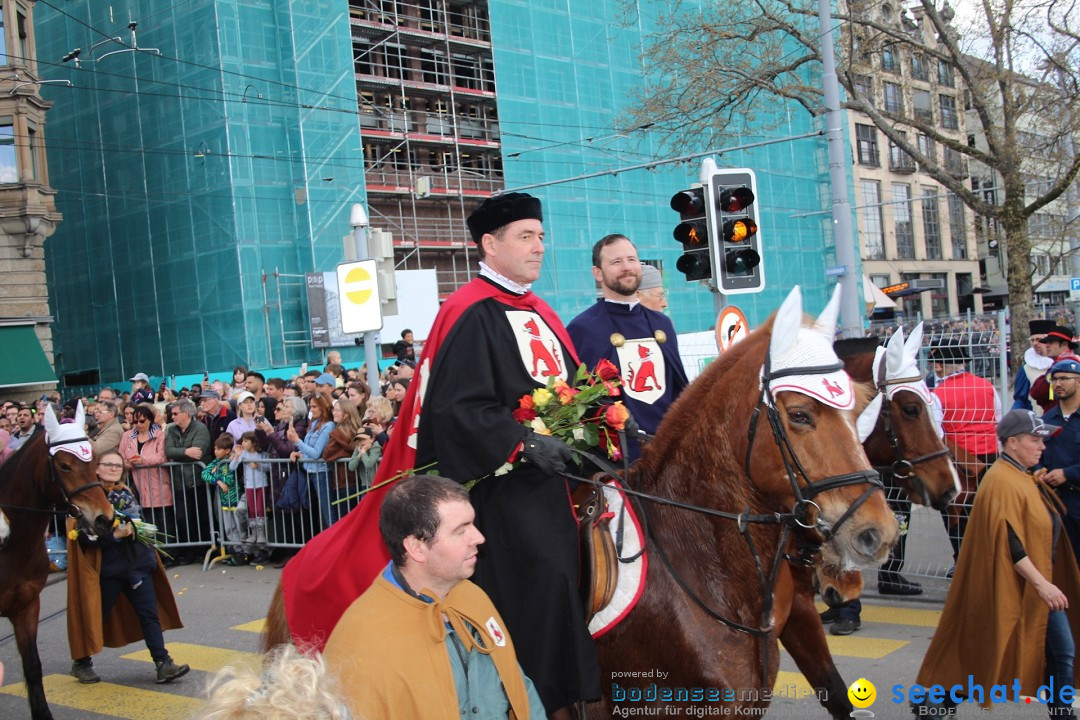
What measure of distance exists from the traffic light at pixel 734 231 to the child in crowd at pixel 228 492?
22.1 ft

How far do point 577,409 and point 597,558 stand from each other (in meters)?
0.61

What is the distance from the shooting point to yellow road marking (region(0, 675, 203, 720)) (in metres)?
6.82

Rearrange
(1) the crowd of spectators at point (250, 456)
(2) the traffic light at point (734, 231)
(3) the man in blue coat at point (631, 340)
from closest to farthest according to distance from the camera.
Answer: (3) the man in blue coat at point (631, 340)
(2) the traffic light at point (734, 231)
(1) the crowd of spectators at point (250, 456)

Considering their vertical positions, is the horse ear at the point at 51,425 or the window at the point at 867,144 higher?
the window at the point at 867,144

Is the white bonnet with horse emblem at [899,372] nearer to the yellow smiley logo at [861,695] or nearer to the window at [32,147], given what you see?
the yellow smiley logo at [861,695]

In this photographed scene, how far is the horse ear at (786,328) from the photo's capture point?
3695mm

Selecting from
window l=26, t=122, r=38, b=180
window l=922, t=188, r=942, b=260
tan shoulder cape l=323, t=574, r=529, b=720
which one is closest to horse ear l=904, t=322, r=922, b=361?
tan shoulder cape l=323, t=574, r=529, b=720

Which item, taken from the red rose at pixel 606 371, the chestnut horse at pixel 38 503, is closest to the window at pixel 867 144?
the chestnut horse at pixel 38 503

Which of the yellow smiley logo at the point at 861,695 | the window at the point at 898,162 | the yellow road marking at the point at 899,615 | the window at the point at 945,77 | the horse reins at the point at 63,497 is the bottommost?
the yellow road marking at the point at 899,615

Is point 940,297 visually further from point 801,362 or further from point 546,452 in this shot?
point 546,452

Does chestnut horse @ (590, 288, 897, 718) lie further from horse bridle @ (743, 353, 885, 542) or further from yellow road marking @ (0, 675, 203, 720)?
yellow road marking @ (0, 675, 203, 720)

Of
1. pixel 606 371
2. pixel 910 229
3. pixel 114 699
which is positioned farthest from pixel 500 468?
pixel 910 229

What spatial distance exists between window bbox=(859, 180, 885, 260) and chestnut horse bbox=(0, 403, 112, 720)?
158ft

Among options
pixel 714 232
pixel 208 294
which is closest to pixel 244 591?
pixel 714 232
